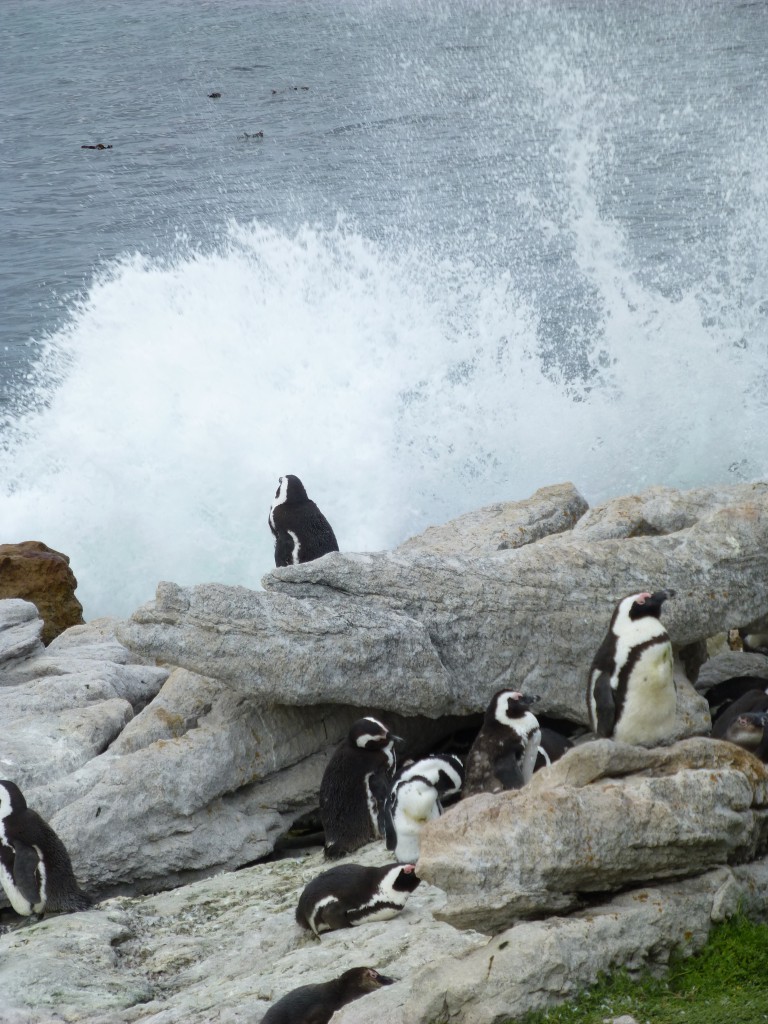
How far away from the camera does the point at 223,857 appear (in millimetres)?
8758

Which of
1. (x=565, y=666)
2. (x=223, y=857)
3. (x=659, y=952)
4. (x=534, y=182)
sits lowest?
(x=659, y=952)

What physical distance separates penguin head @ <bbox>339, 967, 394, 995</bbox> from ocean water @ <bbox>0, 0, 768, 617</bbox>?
1253 cm

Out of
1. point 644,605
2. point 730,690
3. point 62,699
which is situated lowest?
point 730,690

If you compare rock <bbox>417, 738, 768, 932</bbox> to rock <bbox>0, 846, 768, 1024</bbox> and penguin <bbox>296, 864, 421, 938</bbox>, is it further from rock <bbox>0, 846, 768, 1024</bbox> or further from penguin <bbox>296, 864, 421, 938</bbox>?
penguin <bbox>296, 864, 421, 938</bbox>

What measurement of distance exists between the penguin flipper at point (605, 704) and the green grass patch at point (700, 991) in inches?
97.3

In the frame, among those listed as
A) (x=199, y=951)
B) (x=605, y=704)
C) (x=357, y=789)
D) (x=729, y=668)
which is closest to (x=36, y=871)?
(x=199, y=951)

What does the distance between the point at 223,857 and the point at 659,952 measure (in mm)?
4052

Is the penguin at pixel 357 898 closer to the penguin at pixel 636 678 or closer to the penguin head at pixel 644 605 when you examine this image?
the penguin at pixel 636 678

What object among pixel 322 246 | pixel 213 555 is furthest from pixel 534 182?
pixel 213 555

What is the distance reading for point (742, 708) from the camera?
8.75 metres

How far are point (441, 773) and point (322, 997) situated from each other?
269 centimetres

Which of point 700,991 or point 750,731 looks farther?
point 750,731

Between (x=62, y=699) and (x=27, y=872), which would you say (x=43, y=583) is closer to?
(x=62, y=699)

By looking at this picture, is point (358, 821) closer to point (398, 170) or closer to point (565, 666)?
point (565, 666)
